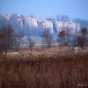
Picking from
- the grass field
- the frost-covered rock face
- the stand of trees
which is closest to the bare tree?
the stand of trees

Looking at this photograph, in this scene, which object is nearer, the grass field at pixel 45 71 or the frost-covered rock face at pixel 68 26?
the grass field at pixel 45 71

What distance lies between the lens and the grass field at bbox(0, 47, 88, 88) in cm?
243

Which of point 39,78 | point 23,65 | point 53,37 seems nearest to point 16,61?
point 23,65

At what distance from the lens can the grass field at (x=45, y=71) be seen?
243 cm

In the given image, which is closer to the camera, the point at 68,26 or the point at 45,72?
the point at 45,72

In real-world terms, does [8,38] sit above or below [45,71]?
above

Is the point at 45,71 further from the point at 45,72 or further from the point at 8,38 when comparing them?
the point at 8,38

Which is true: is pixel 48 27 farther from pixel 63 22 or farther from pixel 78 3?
pixel 78 3

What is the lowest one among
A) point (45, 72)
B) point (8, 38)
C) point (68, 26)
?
point (45, 72)

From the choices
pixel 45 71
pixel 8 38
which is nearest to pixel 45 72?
pixel 45 71

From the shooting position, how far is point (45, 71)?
8.21ft

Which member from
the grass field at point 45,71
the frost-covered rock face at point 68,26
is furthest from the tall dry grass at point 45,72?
the frost-covered rock face at point 68,26

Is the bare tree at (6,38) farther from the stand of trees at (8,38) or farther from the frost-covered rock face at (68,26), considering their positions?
the frost-covered rock face at (68,26)

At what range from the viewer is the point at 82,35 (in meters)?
2.60
